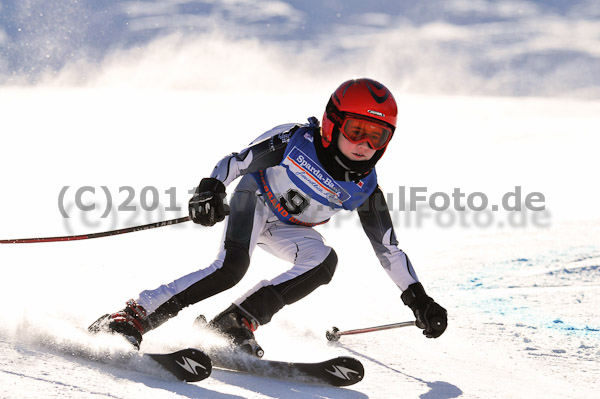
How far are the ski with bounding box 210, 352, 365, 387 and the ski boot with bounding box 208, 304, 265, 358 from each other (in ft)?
0.17

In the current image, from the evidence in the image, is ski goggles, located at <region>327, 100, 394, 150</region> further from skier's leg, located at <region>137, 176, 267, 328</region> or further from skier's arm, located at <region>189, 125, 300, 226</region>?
skier's leg, located at <region>137, 176, 267, 328</region>

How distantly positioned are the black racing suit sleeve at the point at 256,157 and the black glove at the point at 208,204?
189 millimetres

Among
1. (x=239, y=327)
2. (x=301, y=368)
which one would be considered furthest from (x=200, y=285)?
(x=301, y=368)

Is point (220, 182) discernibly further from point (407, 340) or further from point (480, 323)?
point (480, 323)

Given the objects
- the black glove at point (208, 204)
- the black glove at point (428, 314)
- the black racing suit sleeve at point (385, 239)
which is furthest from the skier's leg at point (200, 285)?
the black glove at point (428, 314)

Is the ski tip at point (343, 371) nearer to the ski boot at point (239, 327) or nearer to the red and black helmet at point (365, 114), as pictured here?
the ski boot at point (239, 327)

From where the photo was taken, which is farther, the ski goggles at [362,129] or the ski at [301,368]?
the ski goggles at [362,129]

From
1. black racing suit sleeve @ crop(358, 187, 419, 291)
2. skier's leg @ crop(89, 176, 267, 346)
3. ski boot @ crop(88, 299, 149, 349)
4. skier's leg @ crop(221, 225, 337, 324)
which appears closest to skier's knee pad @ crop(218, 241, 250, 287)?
skier's leg @ crop(89, 176, 267, 346)

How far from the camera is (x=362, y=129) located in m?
3.50

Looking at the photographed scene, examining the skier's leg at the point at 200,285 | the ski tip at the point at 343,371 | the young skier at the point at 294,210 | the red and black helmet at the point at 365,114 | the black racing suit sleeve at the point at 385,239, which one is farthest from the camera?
the black racing suit sleeve at the point at 385,239

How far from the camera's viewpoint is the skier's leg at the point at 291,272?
355cm

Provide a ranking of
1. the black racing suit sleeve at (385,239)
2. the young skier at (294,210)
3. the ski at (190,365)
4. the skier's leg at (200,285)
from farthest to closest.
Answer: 1. the black racing suit sleeve at (385,239)
2. the young skier at (294,210)
3. the skier's leg at (200,285)
4. the ski at (190,365)

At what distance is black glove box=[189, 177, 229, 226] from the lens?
328 centimetres

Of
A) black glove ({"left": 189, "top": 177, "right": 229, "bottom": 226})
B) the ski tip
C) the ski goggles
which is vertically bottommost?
the ski tip
